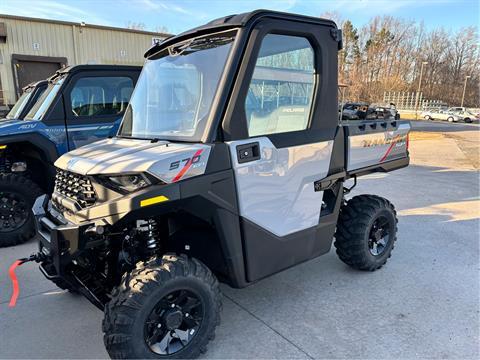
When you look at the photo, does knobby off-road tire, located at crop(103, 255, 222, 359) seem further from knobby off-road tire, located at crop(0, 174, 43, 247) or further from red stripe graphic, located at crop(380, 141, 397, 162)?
knobby off-road tire, located at crop(0, 174, 43, 247)

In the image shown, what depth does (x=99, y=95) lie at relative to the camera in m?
5.37

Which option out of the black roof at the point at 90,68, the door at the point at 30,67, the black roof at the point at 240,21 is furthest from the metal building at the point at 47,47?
the black roof at the point at 240,21

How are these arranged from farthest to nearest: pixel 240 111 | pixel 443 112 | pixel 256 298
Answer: pixel 443 112 → pixel 256 298 → pixel 240 111

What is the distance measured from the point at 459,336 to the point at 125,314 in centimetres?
244

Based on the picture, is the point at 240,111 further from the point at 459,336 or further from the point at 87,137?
the point at 87,137

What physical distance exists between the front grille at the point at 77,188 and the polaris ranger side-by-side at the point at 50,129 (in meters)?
2.47

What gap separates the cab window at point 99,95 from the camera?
5.21m

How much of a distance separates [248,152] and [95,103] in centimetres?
359

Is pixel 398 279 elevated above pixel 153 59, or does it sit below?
below

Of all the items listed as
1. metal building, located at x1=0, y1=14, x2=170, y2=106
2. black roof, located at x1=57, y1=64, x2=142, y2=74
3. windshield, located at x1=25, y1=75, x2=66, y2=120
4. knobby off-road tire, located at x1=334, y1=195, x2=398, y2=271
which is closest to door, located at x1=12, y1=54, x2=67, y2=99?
metal building, located at x1=0, y1=14, x2=170, y2=106

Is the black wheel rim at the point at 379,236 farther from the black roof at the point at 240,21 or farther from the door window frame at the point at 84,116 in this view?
the door window frame at the point at 84,116

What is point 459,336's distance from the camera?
9.27 feet

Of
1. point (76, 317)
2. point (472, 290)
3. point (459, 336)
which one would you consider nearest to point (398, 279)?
point (472, 290)

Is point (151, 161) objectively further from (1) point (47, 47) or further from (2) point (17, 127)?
(1) point (47, 47)
